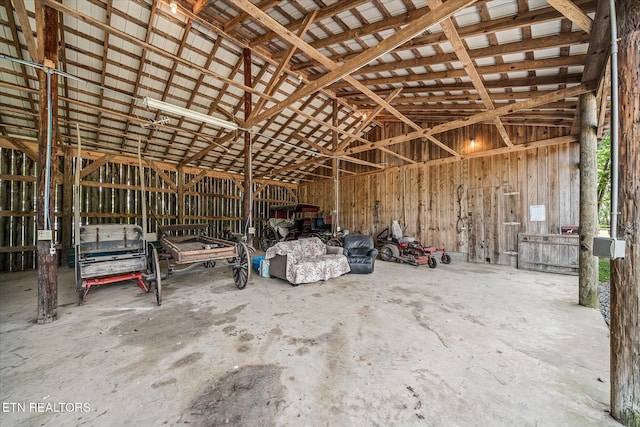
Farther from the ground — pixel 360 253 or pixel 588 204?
pixel 588 204

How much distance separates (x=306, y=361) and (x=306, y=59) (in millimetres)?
6511

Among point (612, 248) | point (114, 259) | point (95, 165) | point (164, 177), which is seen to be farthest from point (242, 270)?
point (95, 165)

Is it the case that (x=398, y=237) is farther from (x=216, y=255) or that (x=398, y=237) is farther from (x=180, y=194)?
(x=180, y=194)

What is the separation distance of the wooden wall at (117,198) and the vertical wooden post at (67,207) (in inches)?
0.9

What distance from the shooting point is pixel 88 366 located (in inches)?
89.7

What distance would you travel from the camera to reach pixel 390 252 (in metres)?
7.88

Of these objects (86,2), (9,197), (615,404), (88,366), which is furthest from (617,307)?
(9,197)

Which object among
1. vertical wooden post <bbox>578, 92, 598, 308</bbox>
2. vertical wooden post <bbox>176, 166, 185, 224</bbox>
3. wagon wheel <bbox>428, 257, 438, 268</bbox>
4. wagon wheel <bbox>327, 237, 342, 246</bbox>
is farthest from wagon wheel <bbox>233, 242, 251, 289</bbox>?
vertical wooden post <bbox>176, 166, 185, 224</bbox>

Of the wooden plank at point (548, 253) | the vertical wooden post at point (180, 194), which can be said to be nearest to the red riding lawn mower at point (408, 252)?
the wooden plank at point (548, 253)

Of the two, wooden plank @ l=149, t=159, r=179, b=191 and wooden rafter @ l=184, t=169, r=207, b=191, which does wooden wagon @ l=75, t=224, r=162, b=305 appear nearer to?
wooden plank @ l=149, t=159, r=179, b=191

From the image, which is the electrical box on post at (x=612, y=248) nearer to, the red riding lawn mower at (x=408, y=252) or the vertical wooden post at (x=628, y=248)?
the vertical wooden post at (x=628, y=248)

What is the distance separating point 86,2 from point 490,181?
1078 cm

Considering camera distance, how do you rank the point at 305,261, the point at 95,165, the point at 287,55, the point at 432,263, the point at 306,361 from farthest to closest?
1. the point at 95,165
2. the point at 432,263
3. the point at 305,261
4. the point at 287,55
5. the point at 306,361

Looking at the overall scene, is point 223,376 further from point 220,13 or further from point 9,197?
point 9,197
